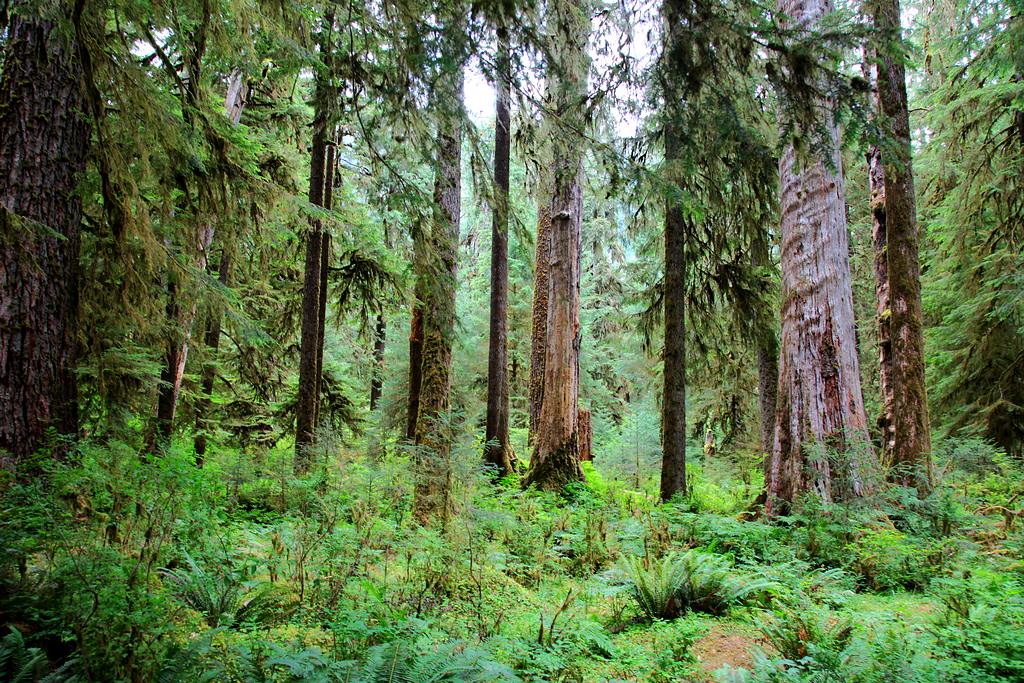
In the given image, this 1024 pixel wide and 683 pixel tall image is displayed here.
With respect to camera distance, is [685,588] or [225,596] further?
[685,588]

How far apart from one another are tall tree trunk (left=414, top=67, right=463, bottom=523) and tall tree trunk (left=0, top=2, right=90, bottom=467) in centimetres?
313

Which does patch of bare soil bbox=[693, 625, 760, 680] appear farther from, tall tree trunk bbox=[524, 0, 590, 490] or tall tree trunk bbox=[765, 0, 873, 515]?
tall tree trunk bbox=[524, 0, 590, 490]

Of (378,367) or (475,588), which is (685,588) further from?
A: (378,367)

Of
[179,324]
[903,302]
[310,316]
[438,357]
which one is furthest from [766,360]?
[179,324]

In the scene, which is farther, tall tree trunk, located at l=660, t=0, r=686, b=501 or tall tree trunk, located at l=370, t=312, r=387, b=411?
tall tree trunk, located at l=370, t=312, r=387, b=411

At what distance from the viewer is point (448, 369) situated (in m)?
7.47

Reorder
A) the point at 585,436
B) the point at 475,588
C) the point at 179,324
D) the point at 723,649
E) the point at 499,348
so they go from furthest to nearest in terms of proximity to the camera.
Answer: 1. the point at 585,436
2. the point at 499,348
3. the point at 179,324
4. the point at 475,588
5. the point at 723,649

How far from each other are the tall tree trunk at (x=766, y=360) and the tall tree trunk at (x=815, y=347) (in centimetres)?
224

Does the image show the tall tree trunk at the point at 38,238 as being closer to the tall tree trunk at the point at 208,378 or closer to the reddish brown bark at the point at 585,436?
the tall tree trunk at the point at 208,378

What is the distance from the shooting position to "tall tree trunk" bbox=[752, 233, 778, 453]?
9.59m

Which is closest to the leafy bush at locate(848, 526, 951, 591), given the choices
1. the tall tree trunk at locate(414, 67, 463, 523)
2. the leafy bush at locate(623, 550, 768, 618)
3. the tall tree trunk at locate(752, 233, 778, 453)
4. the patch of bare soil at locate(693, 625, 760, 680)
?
the leafy bush at locate(623, 550, 768, 618)

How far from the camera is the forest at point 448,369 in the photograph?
355cm

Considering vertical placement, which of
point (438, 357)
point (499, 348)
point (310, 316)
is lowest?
point (438, 357)

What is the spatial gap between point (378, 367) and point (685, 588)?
52.2 ft
